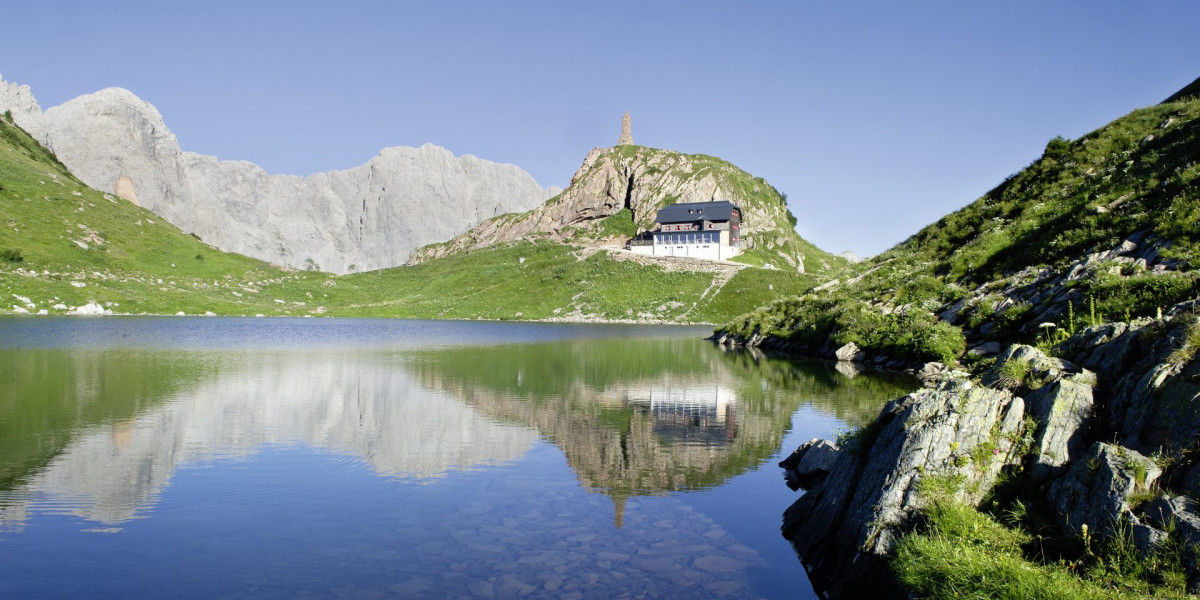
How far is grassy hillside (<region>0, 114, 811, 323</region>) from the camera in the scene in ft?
407

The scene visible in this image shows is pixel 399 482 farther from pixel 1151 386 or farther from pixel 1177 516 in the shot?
pixel 1151 386

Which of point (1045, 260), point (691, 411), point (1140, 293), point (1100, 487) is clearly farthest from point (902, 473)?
point (1045, 260)

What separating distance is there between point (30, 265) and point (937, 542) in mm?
153542

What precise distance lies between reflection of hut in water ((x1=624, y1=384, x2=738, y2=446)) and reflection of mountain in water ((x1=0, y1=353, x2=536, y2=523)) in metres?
6.03

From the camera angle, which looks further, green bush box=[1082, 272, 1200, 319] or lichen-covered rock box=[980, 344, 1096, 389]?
green bush box=[1082, 272, 1200, 319]

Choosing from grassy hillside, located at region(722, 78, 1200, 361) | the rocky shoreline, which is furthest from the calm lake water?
grassy hillside, located at region(722, 78, 1200, 361)

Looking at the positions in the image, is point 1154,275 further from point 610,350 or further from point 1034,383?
point 610,350

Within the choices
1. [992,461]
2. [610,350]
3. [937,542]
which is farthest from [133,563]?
[610,350]

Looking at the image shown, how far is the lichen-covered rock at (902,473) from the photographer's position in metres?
12.5

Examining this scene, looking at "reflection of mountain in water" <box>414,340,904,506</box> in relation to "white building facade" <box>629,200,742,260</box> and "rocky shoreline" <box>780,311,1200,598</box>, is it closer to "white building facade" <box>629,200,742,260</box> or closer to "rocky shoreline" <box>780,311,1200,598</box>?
"rocky shoreline" <box>780,311,1200,598</box>

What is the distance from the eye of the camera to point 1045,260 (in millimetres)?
43969

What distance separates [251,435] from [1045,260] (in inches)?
1798

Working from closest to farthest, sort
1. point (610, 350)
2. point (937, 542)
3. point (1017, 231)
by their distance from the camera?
point (937, 542), point (1017, 231), point (610, 350)

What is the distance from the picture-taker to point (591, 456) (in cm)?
2297
